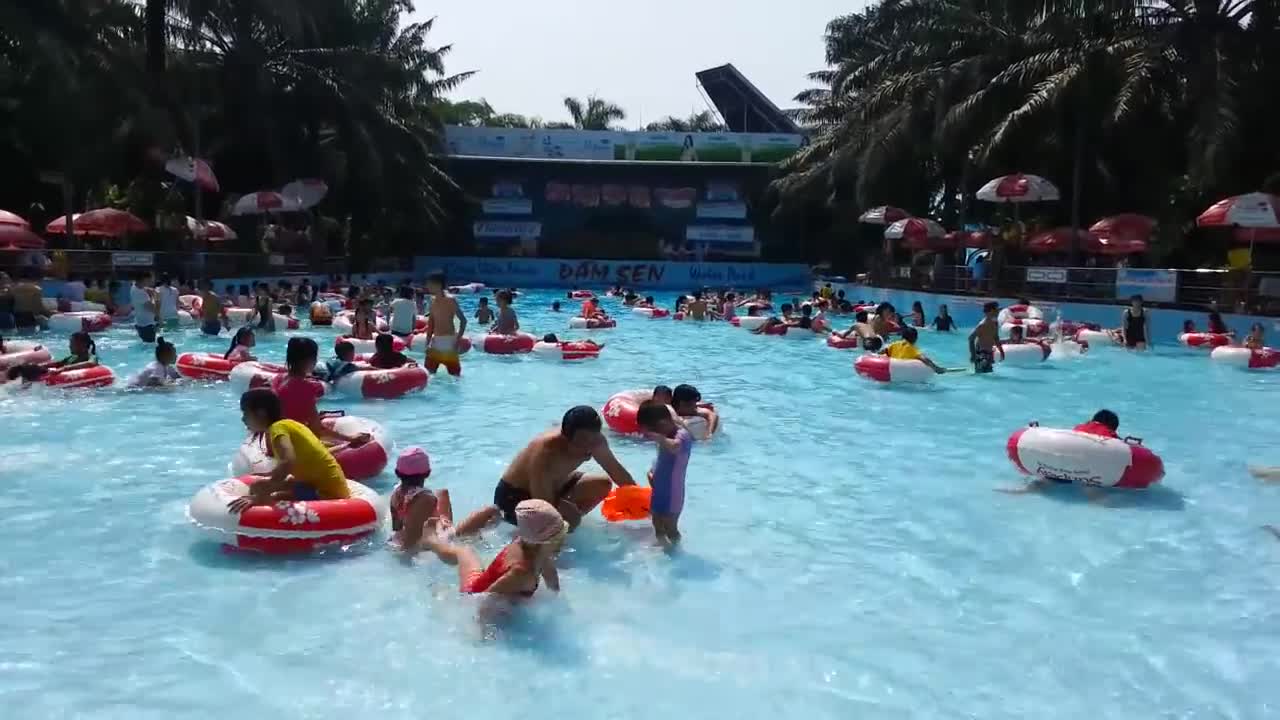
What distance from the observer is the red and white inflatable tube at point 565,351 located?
1612 centimetres

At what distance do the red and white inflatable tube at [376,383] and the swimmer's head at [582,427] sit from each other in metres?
6.41

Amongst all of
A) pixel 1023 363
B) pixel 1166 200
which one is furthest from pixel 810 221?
pixel 1023 363

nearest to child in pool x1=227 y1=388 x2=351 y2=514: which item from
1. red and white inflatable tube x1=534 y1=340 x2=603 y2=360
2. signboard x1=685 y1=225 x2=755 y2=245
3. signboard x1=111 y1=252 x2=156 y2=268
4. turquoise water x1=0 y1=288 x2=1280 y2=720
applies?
turquoise water x1=0 y1=288 x2=1280 y2=720

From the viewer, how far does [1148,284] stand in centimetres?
2148

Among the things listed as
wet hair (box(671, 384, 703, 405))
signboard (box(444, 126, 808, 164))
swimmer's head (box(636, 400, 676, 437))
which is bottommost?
wet hair (box(671, 384, 703, 405))

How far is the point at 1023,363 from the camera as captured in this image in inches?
646

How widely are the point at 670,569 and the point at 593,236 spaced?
129ft

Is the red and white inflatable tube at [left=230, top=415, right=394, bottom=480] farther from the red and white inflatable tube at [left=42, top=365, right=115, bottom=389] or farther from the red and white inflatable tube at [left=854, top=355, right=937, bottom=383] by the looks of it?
the red and white inflatable tube at [left=854, top=355, right=937, bottom=383]

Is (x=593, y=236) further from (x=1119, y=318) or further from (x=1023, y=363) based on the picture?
(x=1023, y=363)

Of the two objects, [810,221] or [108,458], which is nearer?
[108,458]

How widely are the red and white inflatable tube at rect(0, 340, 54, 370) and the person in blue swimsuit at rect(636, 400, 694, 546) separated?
27.9 feet

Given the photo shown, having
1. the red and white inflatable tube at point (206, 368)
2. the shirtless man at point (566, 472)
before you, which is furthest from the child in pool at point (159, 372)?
the shirtless man at point (566, 472)

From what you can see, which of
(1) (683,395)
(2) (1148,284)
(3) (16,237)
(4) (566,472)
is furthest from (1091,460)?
(3) (16,237)

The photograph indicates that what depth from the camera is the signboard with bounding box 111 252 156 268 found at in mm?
23344
